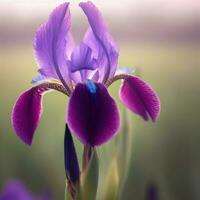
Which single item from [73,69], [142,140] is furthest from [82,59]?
[142,140]

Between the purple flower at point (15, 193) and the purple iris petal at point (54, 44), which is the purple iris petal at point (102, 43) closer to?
the purple iris petal at point (54, 44)

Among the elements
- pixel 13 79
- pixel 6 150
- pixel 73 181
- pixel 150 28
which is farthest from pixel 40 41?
pixel 150 28

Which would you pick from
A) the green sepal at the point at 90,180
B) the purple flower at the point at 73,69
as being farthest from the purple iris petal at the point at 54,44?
the green sepal at the point at 90,180

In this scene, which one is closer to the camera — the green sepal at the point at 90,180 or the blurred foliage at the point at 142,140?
the green sepal at the point at 90,180

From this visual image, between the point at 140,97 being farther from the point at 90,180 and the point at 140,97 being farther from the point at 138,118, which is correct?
the point at 138,118

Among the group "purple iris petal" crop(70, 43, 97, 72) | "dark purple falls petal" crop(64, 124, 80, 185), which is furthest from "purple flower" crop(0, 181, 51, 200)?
"purple iris petal" crop(70, 43, 97, 72)

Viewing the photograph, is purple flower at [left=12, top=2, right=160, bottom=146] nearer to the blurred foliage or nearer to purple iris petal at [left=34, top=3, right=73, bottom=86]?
purple iris petal at [left=34, top=3, right=73, bottom=86]
